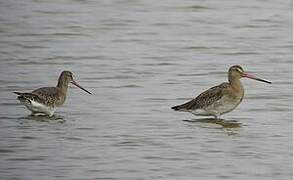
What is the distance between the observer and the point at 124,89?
15.1 meters

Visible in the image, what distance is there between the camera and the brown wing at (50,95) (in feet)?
43.4

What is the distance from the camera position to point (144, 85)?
1538 centimetres

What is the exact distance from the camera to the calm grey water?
11.1 meters

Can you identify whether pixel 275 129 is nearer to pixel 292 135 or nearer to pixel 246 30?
pixel 292 135

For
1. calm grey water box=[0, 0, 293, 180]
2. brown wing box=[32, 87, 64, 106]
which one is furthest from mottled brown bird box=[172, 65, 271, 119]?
brown wing box=[32, 87, 64, 106]

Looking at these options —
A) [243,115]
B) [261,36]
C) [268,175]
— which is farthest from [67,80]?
[261,36]

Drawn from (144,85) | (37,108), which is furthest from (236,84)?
(37,108)

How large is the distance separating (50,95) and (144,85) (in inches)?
91.7

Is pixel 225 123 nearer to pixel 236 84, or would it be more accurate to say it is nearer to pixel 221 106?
pixel 221 106

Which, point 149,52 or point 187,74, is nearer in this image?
point 187,74

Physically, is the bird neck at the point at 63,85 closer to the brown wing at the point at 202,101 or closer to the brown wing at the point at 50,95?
the brown wing at the point at 50,95

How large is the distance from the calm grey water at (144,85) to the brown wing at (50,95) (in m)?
0.20

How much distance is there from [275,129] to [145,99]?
2286mm

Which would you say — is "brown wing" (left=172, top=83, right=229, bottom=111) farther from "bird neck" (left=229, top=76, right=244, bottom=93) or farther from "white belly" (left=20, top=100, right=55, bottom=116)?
"white belly" (left=20, top=100, right=55, bottom=116)
